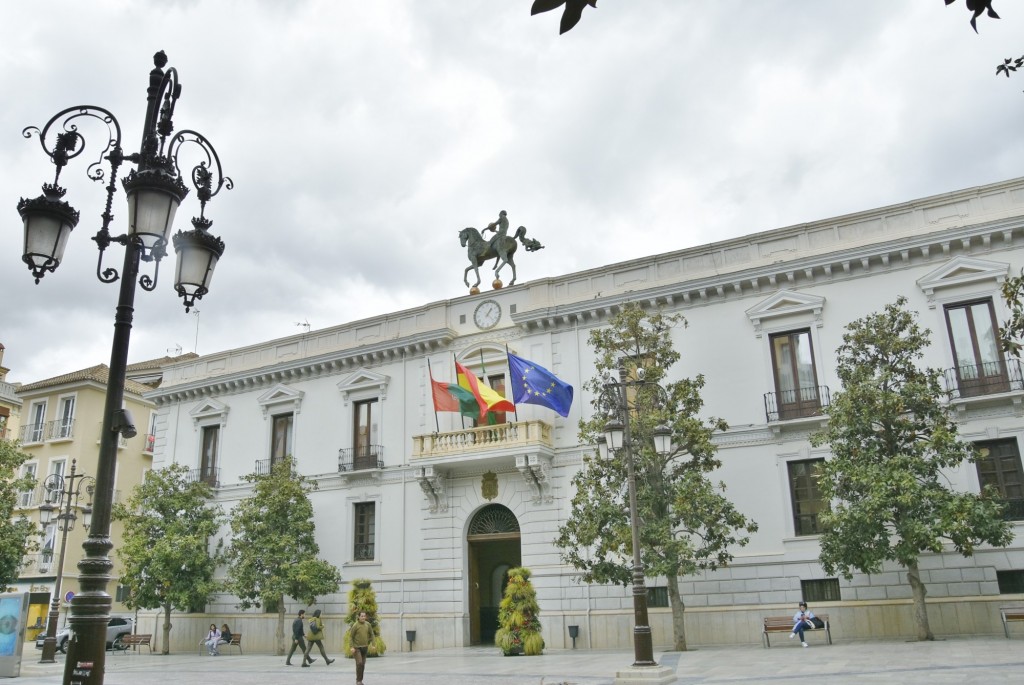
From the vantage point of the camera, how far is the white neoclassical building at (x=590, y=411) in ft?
70.0

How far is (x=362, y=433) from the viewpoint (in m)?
30.5

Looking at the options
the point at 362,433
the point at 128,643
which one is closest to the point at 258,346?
the point at 362,433

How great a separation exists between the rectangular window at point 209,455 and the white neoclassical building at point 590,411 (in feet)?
0.70

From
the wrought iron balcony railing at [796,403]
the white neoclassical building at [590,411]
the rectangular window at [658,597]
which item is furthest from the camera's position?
the rectangular window at [658,597]

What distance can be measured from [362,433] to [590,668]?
1483 cm

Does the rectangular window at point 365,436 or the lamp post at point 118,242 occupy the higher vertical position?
the rectangular window at point 365,436

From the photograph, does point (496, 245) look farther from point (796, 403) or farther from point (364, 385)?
point (796, 403)

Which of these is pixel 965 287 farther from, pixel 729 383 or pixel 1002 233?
pixel 729 383

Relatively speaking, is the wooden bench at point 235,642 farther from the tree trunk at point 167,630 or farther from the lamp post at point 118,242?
the lamp post at point 118,242

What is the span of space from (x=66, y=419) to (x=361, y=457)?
21111 millimetres

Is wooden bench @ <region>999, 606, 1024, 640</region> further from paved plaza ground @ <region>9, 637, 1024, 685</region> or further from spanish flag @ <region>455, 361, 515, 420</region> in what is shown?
spanish flag @ <region>455, 361, 515, 420</region>

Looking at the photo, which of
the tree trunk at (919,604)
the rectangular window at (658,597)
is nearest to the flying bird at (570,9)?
the tree trunk at (919,604)

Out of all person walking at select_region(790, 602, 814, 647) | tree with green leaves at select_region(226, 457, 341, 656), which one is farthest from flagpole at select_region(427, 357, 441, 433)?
person walking at select_region(790, 602, 814, 647)

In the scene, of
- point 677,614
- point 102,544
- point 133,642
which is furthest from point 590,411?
point 102,544
